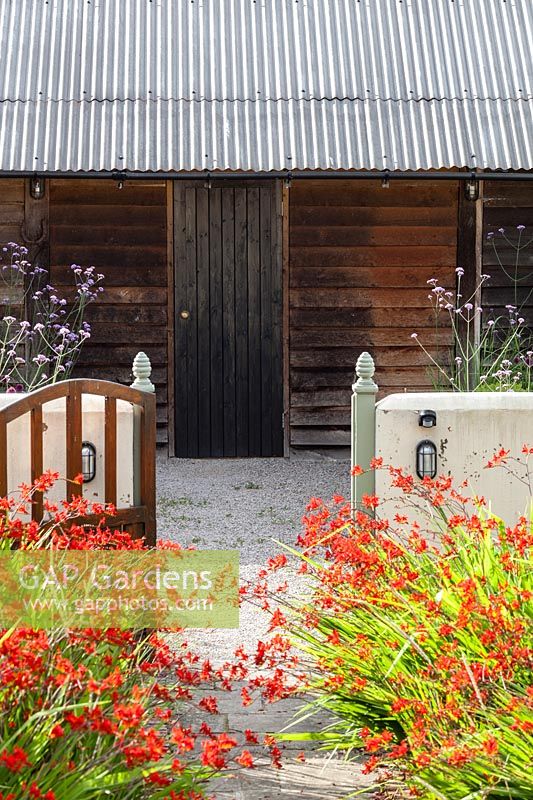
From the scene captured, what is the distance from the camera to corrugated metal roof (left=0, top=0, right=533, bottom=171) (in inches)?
369

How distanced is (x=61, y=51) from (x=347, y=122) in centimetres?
287

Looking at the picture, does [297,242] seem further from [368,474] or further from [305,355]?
[368,474]

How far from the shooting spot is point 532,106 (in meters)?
9.90

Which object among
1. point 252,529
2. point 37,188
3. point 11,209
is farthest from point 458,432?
point 11,209

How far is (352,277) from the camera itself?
9852mm

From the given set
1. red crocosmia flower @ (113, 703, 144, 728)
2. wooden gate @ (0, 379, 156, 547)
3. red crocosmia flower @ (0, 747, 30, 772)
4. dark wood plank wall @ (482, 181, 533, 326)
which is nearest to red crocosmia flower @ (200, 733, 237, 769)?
red crocosmia flower @ (113, 703, 144, 728)

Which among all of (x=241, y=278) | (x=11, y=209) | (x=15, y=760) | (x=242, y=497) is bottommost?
(x=242, y=497)

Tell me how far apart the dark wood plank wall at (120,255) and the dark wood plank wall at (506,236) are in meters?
Answer: 2.90

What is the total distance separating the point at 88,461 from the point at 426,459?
1546 mm

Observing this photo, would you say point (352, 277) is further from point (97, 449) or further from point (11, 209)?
point (97, 449)

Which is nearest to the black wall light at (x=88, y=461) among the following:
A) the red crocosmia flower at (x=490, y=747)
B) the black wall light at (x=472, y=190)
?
the red crocosmia flower at (x=490, y=747)

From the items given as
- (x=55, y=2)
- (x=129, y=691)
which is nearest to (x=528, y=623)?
(x=129, y=691)

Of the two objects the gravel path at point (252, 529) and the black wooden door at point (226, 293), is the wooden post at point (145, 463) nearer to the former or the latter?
the gravel path at point (252, 529)

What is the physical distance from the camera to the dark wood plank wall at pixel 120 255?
32.0 ft
